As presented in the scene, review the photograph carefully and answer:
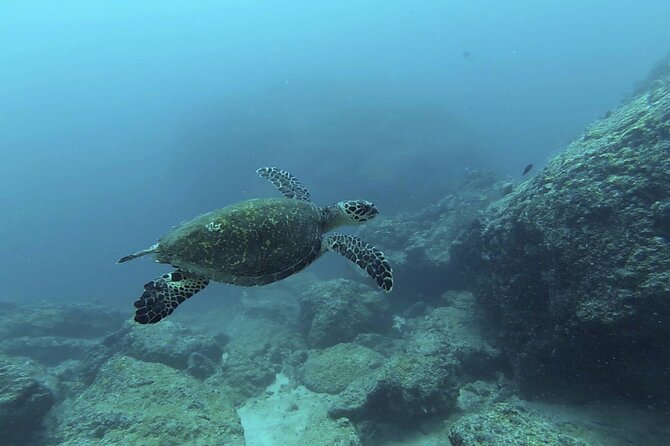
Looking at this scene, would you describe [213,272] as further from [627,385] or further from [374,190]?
[374,190]

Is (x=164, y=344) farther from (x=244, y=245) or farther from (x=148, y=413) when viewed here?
(x=244, y=245)

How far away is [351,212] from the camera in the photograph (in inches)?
276

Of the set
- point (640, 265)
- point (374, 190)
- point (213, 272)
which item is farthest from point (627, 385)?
point (374, 190)

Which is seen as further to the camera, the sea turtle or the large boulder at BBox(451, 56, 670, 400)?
the large boulder at BBox(451, 56, 670, 400)

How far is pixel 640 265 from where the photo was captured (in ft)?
19.7

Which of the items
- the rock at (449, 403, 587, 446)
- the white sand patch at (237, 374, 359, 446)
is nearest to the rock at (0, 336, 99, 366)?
the white sand patch at (237, 374, 359, 446)

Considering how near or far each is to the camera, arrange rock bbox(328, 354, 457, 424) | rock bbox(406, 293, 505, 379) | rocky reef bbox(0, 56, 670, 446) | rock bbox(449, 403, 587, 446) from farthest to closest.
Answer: rock bbox(406, 293, 505, 379)
rock bbox(328, 354, 457, 424)
rocky reef bbox(0, 56, 670, 446)
rock bbox(449, 403, 587, 446)

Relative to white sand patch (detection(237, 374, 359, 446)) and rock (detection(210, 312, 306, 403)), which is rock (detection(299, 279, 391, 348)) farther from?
white sand patch (detection(237, 374, 359, 446))

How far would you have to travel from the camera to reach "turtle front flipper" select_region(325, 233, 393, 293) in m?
6.08

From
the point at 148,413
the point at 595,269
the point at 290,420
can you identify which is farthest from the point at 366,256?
the point at 290,420

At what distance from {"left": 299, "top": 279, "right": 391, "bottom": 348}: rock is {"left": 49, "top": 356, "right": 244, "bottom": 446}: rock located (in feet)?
15.9

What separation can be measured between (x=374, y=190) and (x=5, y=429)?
33.2 metres

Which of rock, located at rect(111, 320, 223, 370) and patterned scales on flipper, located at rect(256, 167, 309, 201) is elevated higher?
patterned scales on flipper, located at rect(256, 167, 309, 201)

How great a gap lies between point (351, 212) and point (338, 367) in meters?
6.64
